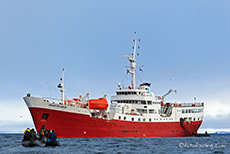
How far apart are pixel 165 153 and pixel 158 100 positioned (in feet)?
96.5

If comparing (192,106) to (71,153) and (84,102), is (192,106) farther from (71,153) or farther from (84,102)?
(71,153)

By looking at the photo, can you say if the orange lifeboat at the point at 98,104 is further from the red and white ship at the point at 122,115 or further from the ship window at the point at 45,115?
the ship window at the point at 45,115

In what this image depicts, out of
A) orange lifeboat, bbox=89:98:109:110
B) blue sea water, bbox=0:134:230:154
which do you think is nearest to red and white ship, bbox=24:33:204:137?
orange lifeboat, bbox=89:98:109:110

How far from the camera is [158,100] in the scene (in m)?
61.7

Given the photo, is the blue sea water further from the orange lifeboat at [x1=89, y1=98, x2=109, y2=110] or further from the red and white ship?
the orange lifeboat at [x1=89, y1=98, x2=109, y2=110]

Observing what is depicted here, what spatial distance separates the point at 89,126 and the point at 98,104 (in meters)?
3.75

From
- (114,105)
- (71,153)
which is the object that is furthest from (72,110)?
(71,153)

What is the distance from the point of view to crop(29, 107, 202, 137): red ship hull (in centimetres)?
4644

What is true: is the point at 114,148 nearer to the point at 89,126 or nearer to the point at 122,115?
the point at 89,126

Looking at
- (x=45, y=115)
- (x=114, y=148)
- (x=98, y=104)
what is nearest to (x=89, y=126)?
(x=98, y=104)

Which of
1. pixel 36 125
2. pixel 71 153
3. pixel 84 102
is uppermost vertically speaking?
pixel 84 102

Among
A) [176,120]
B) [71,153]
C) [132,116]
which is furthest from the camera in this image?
[176,120]

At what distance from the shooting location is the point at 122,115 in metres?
53.8

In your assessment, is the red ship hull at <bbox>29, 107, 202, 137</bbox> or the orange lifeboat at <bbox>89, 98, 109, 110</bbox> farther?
the orange lifeboat at <bbox>89, 98, 109, 110</bbox>
